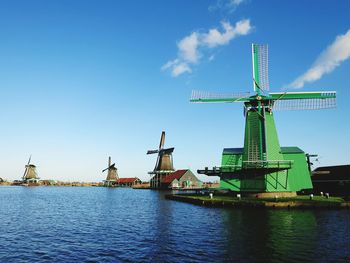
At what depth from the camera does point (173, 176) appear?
325 feet

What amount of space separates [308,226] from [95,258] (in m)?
16.7

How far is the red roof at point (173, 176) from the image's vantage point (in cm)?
9726

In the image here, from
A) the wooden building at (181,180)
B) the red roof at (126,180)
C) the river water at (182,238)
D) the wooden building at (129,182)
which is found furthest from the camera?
the red roof at (126,180)

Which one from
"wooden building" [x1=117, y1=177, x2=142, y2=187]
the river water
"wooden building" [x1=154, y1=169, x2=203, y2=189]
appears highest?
"wooden building" [x1=117, y1=177, x2=142, y2=187]

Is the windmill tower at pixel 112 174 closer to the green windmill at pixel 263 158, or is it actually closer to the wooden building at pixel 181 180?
the wooden building at pixel 181 180

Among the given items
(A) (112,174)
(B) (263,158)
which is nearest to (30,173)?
(A) (112,174)

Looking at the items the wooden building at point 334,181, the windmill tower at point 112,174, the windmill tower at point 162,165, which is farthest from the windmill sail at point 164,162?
the wooden building at point 334,181

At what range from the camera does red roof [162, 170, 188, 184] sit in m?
97.3

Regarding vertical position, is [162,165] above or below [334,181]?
above

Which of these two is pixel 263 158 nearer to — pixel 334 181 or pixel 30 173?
pixel 334 181

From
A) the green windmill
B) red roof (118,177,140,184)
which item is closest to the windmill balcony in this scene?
the green windmill

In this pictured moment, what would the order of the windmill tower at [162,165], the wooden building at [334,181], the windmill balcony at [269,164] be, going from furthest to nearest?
the windmill tower at [162,165] → the wooden building at [334,181] → the windmill balcony at [269,164]

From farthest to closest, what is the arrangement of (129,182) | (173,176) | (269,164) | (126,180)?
(126,180) → (129,182) → (173,176) → (269,164)

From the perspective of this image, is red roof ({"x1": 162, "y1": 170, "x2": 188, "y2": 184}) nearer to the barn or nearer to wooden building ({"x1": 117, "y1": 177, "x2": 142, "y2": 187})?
the barn
